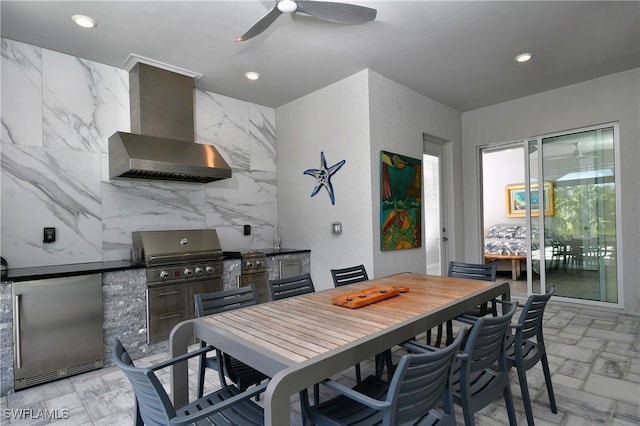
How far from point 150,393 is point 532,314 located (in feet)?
6.41

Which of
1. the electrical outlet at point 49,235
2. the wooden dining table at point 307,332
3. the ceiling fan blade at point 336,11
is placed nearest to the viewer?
the wooden dining table at point 307,332

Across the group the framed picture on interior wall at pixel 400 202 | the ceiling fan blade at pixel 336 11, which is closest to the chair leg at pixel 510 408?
the framed picture on interior wall at pixel 400 202

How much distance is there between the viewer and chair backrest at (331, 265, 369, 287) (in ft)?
9.50

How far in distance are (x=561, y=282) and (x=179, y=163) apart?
5.17 m

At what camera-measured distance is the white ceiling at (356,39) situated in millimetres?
2682

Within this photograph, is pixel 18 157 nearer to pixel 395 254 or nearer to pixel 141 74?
pixel 141 74

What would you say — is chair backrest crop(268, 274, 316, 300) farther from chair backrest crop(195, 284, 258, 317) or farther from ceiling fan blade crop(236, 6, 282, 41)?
ceiling fan blade crop(236, 6, 282, 41)

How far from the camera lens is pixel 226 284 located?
3.70m

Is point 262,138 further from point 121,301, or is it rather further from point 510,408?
point 510,408

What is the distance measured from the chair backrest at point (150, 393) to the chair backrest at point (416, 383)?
0.74m

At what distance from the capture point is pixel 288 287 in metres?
2.56

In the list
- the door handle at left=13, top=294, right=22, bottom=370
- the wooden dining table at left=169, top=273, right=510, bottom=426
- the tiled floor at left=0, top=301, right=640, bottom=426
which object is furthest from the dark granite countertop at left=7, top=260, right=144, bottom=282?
the wooden dining table at left=169, top=273, right=510, bottom=426

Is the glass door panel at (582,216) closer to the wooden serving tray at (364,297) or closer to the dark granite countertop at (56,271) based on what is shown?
the wooden serving tray at (364,297)

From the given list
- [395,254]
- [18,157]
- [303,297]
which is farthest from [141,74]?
[395,254]
